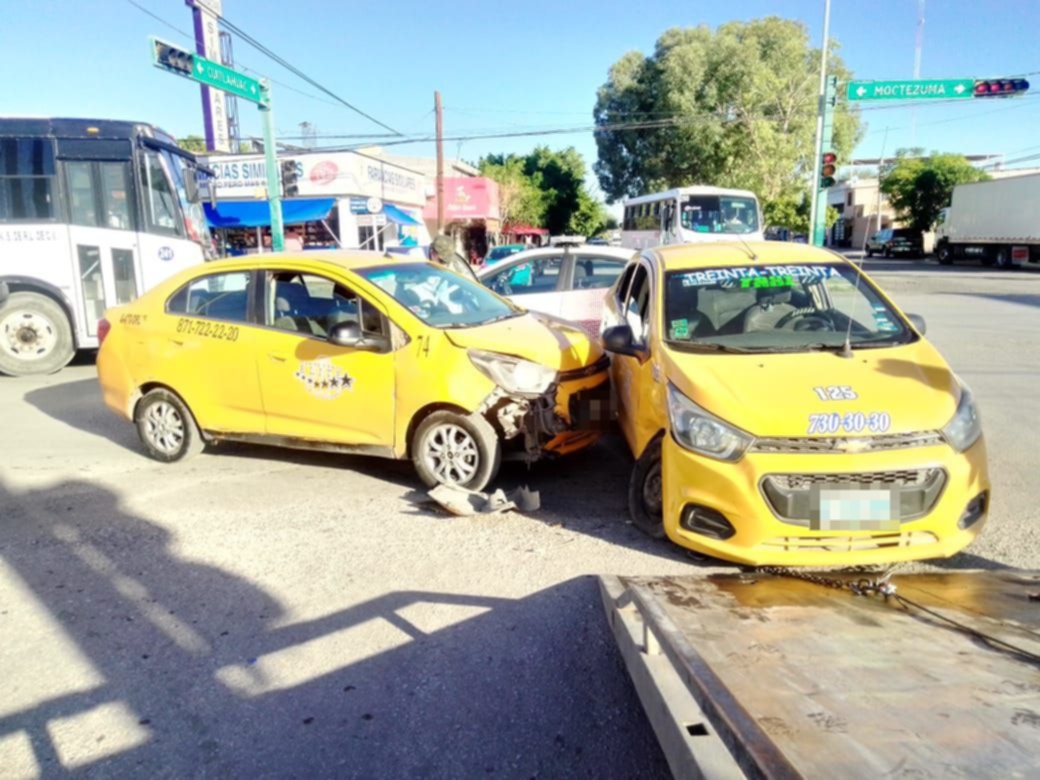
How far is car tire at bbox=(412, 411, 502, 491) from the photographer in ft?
16.3

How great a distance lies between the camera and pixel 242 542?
178 inches

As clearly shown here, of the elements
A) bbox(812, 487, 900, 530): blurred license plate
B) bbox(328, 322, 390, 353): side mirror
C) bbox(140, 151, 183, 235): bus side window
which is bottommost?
bbox(812, 487, 900, 530): blurred license plate

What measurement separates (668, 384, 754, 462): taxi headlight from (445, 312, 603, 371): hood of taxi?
1.45 metres

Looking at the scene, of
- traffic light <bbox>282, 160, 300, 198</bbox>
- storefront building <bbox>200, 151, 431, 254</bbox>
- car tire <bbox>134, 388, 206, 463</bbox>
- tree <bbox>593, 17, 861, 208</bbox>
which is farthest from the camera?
tree <bbox>593, 17, 861, 208</bbox>

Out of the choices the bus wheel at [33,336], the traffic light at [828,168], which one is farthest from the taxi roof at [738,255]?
the traffic light at [828,168]

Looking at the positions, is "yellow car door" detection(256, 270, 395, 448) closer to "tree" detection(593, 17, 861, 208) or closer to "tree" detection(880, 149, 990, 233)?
"tree" detection(593, 17, 861, 208)

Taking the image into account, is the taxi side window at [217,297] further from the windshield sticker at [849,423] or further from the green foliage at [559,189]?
the green foliage at [559,189]

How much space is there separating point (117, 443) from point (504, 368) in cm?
408

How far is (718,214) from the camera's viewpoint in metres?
23.7

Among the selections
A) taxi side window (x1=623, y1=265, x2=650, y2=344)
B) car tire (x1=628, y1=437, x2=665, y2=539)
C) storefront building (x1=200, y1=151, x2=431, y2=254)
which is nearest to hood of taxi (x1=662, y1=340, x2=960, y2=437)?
car tire (x1=628, y1=437, x2=665, y2=539)

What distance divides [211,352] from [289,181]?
27.1 metres

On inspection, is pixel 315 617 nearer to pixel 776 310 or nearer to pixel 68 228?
pixel 776 310

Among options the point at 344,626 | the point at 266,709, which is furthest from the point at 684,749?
the point at 344,626

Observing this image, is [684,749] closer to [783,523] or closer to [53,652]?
[783,523]
